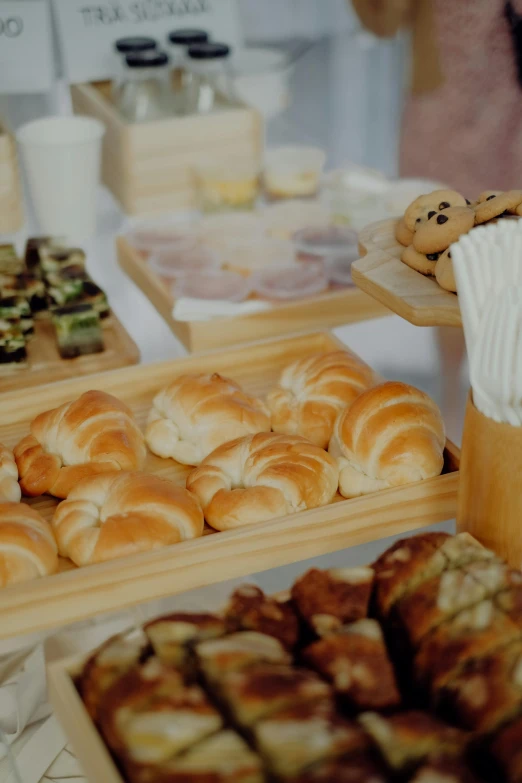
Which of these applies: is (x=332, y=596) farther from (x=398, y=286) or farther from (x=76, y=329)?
(x=76, y=329)

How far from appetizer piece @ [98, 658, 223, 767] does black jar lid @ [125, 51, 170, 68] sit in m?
1.39

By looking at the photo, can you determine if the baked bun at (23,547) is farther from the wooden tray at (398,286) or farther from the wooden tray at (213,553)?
the wooden tray at (398,286)

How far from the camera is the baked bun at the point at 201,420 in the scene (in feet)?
3.64

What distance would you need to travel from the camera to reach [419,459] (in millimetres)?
997

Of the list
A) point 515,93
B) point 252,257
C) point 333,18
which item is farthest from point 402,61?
point 252,257

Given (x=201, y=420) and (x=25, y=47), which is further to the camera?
(x=25, y=47)

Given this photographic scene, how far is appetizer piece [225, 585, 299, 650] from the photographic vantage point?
2.33ft

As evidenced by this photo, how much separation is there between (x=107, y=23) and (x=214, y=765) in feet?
5.78

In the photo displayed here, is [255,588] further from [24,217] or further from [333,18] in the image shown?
[333,18]

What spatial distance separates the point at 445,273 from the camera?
920 millimetres

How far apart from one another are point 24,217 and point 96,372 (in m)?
0.62

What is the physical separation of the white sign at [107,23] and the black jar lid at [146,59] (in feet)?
0.70

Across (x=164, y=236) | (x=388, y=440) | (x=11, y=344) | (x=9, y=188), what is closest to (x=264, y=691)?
(x=388, y=440)

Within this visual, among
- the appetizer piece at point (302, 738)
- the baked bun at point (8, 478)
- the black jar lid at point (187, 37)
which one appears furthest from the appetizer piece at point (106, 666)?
the black jar lid at point (187, 37)
